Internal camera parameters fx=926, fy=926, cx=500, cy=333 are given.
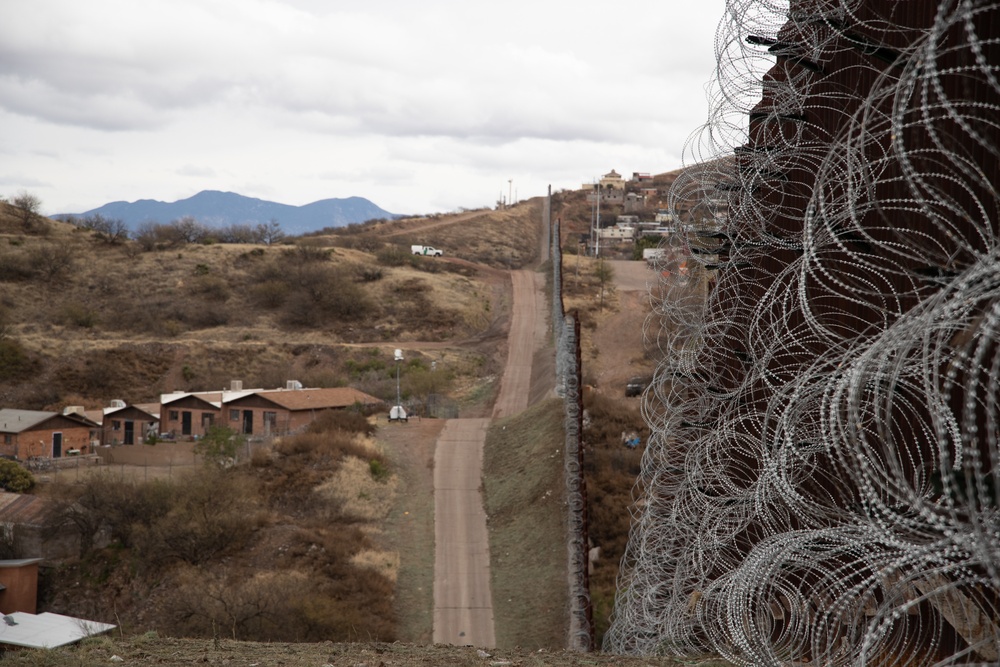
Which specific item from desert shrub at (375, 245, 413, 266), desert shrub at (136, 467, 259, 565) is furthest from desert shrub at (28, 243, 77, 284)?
desert shrub at (136, 467, 259, 565)

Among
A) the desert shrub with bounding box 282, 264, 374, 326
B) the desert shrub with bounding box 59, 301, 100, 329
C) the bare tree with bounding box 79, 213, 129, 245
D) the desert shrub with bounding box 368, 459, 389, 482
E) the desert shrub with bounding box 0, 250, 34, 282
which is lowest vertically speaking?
the desert shrub with bounding box 368, 459, 389, 482

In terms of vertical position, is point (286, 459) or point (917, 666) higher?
point (917, 666)

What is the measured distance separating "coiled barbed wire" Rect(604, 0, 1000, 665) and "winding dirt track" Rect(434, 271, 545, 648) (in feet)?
19.2

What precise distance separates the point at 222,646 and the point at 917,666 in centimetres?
804

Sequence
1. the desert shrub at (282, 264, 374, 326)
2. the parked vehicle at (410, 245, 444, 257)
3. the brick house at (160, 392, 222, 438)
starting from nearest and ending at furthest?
the brick house at (160, 392, 222, 438)
the desert shrub at (282, 264, 374, 326)
the parked vehicle at (410, 245, 444, 257)

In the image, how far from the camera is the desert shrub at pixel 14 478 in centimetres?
3222

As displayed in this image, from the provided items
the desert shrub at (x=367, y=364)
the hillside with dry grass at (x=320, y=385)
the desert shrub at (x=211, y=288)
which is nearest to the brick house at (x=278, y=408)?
the hillside with dry grass at (x=320, y=385)

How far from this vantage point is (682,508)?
40.5 ft

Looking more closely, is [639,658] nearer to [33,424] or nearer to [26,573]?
[26,573]

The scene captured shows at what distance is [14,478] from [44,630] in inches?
807

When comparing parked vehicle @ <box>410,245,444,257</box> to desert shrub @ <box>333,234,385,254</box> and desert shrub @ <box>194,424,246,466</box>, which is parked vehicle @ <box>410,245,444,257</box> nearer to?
desert shrub @ <box>333,234,385,254</box>

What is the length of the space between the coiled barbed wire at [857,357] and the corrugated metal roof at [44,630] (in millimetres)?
8117

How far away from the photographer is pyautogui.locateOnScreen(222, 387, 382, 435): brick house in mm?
39656

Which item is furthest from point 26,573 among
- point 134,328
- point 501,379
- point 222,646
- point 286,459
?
point 134,328
